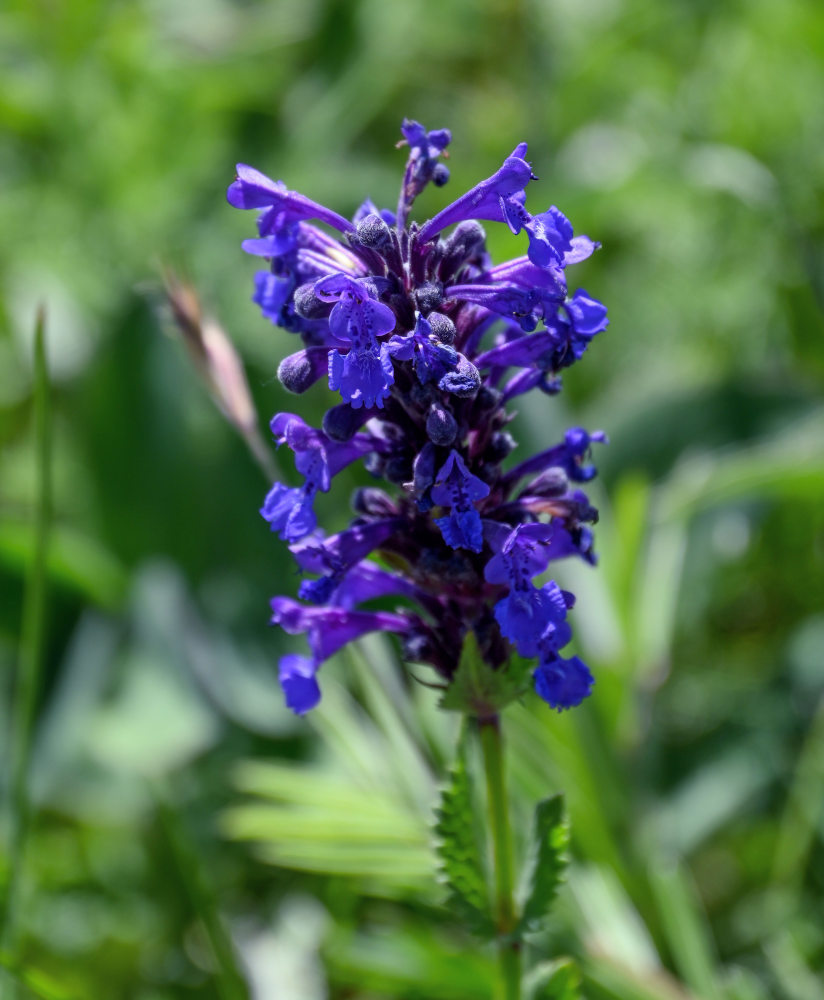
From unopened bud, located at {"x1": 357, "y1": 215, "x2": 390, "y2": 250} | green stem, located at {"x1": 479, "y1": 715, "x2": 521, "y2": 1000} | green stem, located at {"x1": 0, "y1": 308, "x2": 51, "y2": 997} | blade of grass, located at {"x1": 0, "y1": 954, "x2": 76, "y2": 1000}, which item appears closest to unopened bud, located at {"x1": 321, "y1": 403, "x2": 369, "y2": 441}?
unopened bud, located at {"x1": 357, "y1": 215, "x2": 390, "y2": 250}

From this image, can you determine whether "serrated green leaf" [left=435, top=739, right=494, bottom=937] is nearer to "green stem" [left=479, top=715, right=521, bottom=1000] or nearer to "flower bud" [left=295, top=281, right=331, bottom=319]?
"green stem" [left=479, top=715, right=521, bottom=1000]

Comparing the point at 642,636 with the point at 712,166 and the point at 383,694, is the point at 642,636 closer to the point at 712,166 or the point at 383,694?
the point at 383,694

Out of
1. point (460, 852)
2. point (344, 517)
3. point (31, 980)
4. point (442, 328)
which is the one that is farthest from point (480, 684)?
point (344, 517)

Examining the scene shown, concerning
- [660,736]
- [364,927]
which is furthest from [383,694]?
[660,736]

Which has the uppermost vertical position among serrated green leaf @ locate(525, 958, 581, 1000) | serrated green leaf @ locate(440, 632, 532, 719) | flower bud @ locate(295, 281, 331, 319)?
flower bud @ locate(295, 281, 331, 319)

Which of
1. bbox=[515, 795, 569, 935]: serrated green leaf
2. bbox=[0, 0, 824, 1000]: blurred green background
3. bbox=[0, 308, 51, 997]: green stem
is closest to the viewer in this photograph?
bbox=[515, 795, 569, 935]: serrated green leaf

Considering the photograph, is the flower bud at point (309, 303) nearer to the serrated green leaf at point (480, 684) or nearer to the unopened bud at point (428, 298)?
the unopened bud at point (428, 298)

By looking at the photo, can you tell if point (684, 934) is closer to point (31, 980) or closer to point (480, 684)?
point (480, 684)

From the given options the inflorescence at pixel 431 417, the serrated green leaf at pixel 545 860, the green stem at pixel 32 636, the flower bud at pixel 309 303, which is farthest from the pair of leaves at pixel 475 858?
the green stem at pixel 32 636
